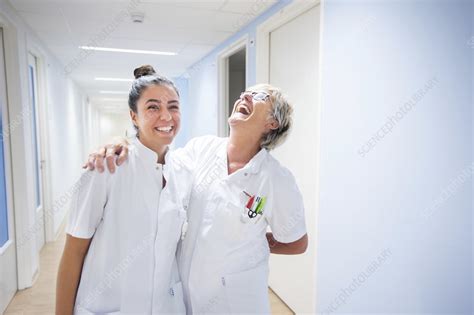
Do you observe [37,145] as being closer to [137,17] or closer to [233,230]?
[137,17]

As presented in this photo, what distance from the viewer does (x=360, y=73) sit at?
2057 mm

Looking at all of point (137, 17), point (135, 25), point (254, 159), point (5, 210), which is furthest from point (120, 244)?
point (135, 25)

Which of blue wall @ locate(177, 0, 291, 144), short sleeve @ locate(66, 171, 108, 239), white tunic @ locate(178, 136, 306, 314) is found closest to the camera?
short sleeve @ locate(66, 171, 108, 239)

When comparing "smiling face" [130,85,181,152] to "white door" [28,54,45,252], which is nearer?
"smiling face" [130,85,181,152]

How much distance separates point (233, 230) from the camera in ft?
4.37

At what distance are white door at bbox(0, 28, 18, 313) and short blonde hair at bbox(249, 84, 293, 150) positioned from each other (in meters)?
2.48

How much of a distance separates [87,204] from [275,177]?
2.35 ft

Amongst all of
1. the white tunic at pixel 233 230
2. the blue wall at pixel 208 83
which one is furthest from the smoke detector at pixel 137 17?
the white tunic at pixel 233 230

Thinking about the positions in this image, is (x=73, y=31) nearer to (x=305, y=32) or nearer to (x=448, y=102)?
(x=305, y=32)

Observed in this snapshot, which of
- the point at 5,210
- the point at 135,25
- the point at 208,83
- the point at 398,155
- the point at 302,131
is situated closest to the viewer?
the point at 398,155

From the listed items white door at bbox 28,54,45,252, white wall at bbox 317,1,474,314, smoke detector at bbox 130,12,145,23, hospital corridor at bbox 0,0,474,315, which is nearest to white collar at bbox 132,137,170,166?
hospital corridor at bbox 0,0,474,315

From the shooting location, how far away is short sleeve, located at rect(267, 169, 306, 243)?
1.40 metres

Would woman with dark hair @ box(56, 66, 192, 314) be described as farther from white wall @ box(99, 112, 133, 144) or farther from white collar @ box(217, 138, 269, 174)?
white wall @ box(99, 112, 133, 144)

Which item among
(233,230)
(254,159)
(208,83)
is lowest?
(233,230)
